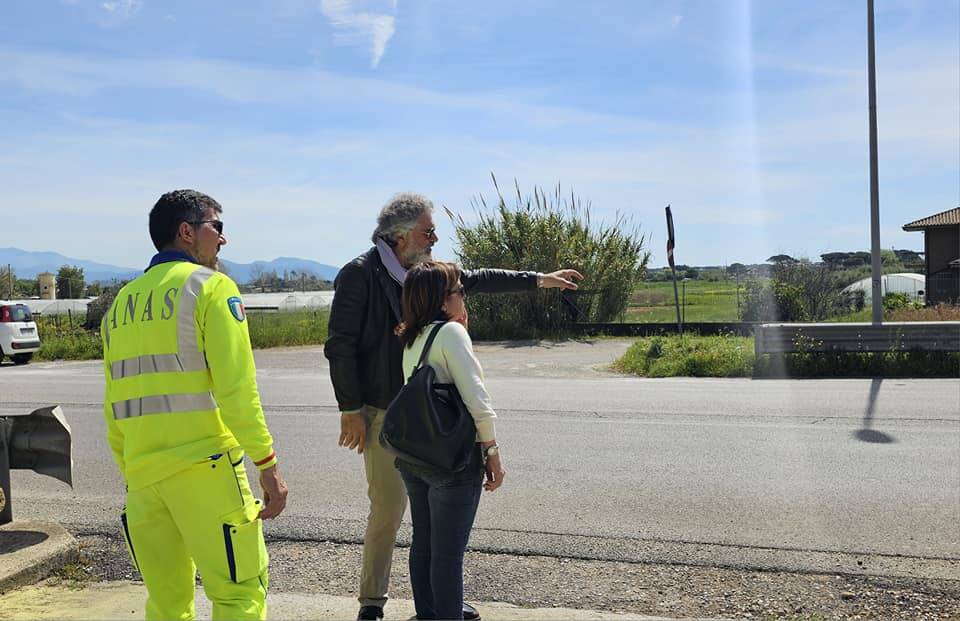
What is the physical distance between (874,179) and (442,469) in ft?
44.7

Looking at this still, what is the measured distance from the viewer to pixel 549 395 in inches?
476

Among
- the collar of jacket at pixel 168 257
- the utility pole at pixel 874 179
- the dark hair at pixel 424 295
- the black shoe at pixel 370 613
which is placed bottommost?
the black shoe at pixel 370 613

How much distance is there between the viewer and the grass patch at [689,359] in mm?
15078

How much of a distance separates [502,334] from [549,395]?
11.9m

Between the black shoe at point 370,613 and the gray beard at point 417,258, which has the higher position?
the gray beard at point 417,258

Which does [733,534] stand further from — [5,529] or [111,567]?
[5,529]

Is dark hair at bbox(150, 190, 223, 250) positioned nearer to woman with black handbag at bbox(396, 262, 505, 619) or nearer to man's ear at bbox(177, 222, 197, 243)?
man's ear at bbox(177, 222, 197, 243)

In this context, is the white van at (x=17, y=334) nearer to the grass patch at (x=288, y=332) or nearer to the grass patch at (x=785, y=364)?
the grass patch at (x=288, y=332)

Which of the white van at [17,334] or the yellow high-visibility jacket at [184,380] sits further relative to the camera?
the white van at [17,334]

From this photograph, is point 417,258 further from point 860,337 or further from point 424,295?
point 860,337

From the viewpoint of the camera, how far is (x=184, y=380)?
10.3 feet

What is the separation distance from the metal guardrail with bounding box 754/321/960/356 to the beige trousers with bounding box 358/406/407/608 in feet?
38.5

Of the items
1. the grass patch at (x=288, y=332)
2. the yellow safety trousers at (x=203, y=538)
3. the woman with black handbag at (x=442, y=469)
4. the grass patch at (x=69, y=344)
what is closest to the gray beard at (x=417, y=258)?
the woman with black handbag at (x=442, y=469)

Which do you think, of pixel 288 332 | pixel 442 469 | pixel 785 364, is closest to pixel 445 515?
pixel 442 469
